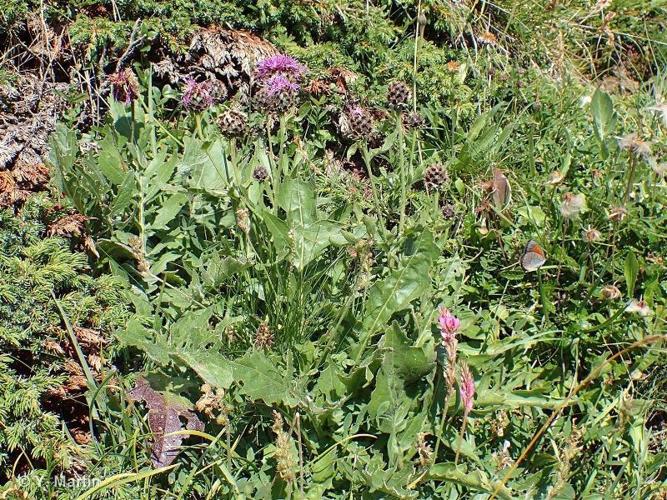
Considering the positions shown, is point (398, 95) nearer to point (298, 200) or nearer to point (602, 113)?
point (298, 200)

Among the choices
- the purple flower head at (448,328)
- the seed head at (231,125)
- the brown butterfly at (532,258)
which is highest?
the seed head at (231,125)

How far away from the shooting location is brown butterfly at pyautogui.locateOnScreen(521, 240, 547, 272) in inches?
117

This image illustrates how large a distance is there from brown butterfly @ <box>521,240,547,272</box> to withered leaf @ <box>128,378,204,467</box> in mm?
1330

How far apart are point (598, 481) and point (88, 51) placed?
2.71 m

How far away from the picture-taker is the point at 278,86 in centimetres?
302

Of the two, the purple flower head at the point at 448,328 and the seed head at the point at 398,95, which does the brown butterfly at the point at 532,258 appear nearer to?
the seed head at the point at 398,95

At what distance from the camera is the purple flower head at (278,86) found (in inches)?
117

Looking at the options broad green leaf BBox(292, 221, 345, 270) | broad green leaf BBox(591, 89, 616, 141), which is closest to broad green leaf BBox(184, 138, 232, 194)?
broad green leaf BBox(292, 221, 345, 270)

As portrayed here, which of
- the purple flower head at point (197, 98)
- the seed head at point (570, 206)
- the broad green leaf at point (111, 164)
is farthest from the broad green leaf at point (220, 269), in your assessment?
the seed head at point (570, 206)

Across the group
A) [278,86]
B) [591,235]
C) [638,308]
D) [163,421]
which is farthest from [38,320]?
[638,308]

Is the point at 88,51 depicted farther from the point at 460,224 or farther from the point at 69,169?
the point at 460,224

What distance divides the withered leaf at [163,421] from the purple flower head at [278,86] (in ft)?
3.82

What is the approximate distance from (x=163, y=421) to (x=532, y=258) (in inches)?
57.7

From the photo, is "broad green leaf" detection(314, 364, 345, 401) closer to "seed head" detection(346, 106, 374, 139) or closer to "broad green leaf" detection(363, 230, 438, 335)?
"broad green leaf" detection(363, 230, 438, 335)
